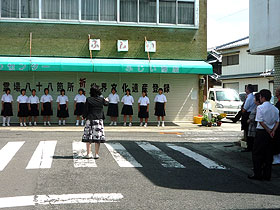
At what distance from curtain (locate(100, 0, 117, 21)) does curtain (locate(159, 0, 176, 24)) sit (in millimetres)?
2619

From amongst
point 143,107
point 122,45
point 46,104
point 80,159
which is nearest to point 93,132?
point 80,159

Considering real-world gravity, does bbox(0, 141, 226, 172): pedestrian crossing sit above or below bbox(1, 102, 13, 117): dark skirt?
below

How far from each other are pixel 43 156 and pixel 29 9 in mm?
13217

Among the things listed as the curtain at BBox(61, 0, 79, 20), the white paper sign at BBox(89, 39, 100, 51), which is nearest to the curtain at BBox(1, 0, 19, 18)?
the curtain at BBox(61, 0, 79, 20)

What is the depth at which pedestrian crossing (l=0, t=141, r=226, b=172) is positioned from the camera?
9547mm

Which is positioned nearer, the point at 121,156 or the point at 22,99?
the point at 121,156

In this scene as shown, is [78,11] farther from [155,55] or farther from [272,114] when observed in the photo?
[272,114]

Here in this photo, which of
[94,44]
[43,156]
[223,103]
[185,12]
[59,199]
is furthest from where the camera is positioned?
[223,103]

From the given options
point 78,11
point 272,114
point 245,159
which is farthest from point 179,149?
point 78,11

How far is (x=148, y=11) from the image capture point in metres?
22.8

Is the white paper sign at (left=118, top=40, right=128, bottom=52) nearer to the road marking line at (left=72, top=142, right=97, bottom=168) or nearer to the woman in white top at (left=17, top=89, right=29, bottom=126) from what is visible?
the woman in white top at (left=17, top=89, right=29, bottom=126)

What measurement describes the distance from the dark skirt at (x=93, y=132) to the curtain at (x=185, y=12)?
1455 cm

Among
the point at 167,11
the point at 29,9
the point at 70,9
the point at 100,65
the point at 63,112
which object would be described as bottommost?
the point at 63,112

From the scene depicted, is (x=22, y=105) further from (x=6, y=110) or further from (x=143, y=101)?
(x=143, y=101)
